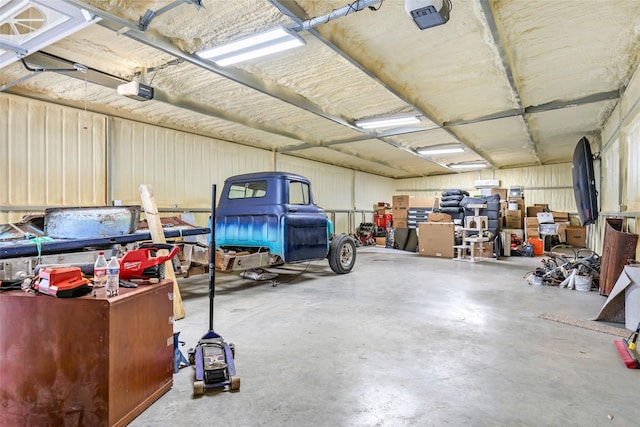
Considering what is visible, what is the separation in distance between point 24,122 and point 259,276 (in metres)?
4.23

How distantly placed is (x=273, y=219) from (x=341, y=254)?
6.49 feet

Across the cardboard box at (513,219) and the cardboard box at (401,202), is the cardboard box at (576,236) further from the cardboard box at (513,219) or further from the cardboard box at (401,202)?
the cardboard box at (401,202)

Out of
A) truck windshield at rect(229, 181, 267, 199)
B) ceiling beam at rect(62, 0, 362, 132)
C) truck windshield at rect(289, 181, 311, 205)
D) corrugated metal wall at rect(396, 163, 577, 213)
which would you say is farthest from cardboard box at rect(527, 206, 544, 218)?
truck windshield at rect(229, 181, 267, 199)

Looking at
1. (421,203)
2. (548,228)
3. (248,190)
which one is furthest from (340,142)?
(548,228)

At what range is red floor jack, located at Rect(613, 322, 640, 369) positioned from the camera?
8.11 ft

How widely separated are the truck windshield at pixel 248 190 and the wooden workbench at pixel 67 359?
357 centimetres

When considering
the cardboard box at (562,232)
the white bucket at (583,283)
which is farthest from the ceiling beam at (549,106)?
the cardboard box at (562,232)

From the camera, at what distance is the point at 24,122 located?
16.7 feet

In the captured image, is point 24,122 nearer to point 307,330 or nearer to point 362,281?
point 307,330

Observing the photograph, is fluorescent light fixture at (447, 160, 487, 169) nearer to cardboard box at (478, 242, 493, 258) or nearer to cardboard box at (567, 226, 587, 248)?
cardboard box at (567, 226, 587, 248)

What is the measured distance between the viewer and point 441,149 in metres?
10.2

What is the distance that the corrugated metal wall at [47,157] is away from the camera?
4.95 metres

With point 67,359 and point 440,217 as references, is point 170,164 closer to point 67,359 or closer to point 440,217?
point 67,359

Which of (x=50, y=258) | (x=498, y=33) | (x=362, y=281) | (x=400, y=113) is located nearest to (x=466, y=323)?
(x=362, y=281)
